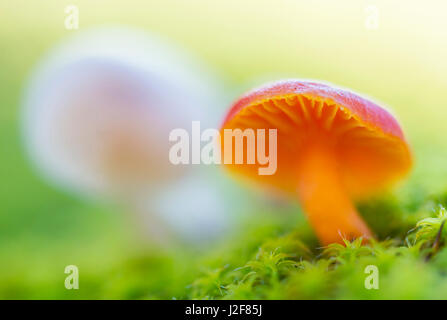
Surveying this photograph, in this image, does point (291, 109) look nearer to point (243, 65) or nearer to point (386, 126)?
point (386, 126)

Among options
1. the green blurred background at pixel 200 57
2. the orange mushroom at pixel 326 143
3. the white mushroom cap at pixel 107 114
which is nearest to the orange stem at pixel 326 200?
the orange mushroom at pixel 326 143

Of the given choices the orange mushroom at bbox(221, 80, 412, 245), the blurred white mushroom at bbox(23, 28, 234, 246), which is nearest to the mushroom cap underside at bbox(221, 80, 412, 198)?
the orange mushroom at bbox(221, 80, 412, 245)

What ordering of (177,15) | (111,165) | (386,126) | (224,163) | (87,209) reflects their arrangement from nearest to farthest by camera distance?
(386,126) < (224,163) < (111,165) < (87,209) < (177,15)

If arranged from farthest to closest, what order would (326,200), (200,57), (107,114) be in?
(200,57)
(107,114)
(326,200)

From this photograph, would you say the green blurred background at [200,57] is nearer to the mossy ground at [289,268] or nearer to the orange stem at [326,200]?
the mossy ground at [289,268]

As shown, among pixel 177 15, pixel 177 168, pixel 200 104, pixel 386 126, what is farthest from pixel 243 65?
pixel 386 126

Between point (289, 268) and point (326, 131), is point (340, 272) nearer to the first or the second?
point (289, 268)

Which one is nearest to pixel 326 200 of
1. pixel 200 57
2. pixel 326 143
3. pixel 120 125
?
pixel 326 143
